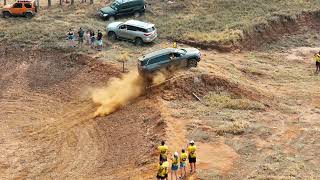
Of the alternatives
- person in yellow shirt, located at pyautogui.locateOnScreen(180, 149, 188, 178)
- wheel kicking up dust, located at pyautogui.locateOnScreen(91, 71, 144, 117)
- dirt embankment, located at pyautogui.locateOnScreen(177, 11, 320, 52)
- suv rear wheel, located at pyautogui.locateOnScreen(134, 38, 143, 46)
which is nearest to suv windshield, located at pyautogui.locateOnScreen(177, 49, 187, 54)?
wheel kicking up dust, located at pyautogui.locateOnScreen(91, 71, 144, 117)

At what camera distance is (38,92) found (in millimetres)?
33781

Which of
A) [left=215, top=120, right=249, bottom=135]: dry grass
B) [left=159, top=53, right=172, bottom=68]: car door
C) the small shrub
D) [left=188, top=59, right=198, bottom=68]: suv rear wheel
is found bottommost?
the small shrub

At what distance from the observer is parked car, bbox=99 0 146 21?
4234cm

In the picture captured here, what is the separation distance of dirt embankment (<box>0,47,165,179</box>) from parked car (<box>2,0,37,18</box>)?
4824 millimetres

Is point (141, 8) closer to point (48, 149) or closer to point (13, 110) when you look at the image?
point (13, 110)

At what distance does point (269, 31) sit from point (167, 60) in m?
14.0

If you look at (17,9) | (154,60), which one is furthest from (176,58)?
(17,9)

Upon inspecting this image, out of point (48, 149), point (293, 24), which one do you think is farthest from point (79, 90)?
point (293, 24)

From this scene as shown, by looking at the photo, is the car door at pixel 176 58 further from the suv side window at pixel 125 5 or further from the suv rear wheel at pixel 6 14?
the suv rear wheel at pixel 6 14

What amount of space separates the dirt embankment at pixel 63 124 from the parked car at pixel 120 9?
261 inches

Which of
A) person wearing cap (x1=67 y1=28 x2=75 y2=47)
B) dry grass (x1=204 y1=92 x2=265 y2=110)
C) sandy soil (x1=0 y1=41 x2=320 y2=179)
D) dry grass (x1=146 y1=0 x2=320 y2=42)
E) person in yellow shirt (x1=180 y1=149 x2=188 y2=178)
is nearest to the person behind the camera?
person in yellow shirt (x1=180 y1=149 x2=188 y2=178)

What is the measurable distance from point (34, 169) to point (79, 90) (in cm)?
830

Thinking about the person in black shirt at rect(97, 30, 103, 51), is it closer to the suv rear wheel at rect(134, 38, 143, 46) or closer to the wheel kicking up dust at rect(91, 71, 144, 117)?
the suv rear wheel at rect(134, 38, 143, 46)

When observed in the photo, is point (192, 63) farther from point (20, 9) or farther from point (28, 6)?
point (20, 9)
